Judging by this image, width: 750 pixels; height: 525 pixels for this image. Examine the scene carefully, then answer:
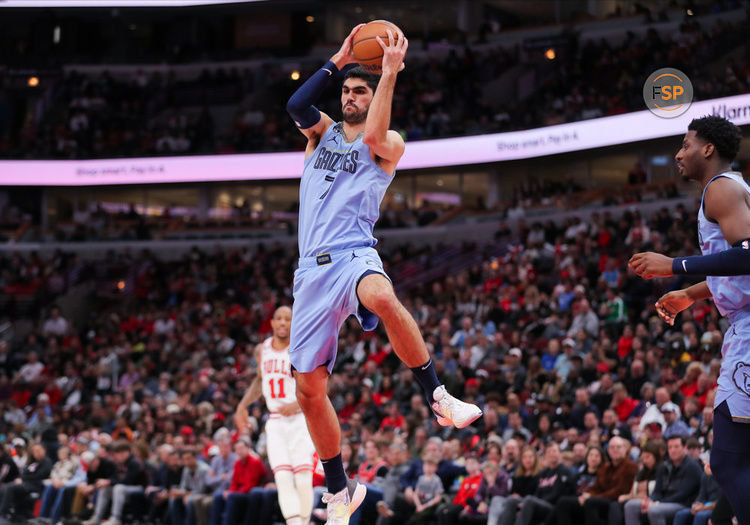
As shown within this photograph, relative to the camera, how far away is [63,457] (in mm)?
15883

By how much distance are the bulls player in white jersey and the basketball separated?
3793 millimetres

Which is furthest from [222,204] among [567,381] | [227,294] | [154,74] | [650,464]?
[650,464]

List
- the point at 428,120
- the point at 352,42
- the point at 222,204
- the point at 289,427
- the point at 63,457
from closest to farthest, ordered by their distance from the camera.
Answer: the point at 352,42, the point at 289,427, the point at 63,457, the point at 428,120, the point at 222,204

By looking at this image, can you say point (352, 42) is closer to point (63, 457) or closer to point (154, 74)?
point (63, 457)

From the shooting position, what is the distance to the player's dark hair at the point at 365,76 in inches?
231

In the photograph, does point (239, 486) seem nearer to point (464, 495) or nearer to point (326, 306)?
point (464, 495)

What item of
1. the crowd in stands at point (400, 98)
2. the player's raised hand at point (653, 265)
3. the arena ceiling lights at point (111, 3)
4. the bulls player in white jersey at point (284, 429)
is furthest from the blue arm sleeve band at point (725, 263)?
the arena ceiling lights at point (111, 3)

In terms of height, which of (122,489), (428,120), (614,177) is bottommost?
(122,489)

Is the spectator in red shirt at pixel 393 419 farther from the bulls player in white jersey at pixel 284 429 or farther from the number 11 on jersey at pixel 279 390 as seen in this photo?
the number 11 on jersey at pixel 279 390

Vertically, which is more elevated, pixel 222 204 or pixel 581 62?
pixel 581 62

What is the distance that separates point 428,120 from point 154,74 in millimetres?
12545

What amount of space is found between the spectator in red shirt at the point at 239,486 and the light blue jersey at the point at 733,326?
888cm

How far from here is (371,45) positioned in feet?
18.6

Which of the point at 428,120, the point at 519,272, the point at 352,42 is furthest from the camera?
the point at 428,120
